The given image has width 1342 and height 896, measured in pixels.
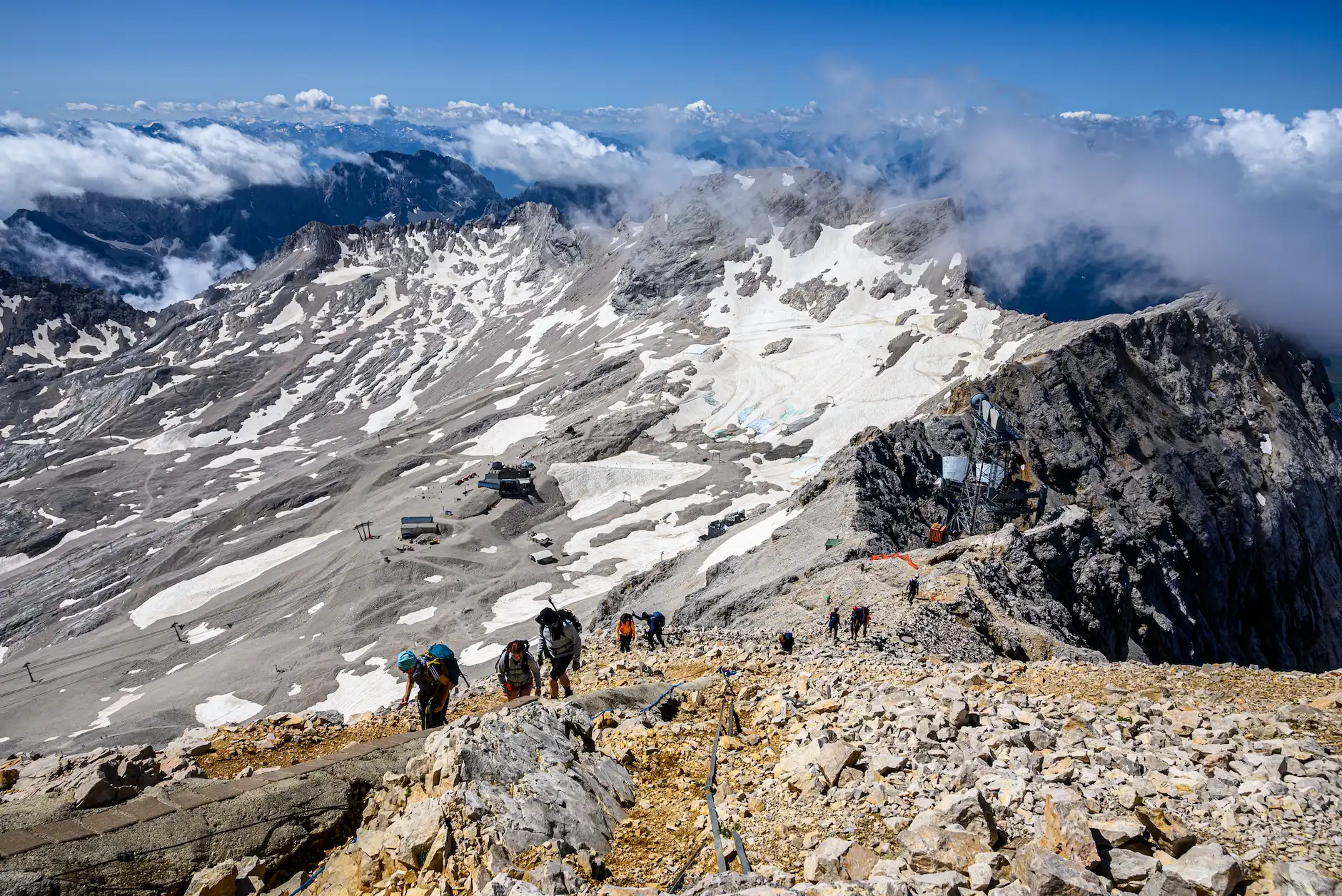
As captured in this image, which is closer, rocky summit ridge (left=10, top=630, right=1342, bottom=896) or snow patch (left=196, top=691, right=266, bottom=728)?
rocky summit ridge (left=10, top=630, right=1342, bottom=896)

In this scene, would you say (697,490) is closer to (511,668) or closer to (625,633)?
(625,633)

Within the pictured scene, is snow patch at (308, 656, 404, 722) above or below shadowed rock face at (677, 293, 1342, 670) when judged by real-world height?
below

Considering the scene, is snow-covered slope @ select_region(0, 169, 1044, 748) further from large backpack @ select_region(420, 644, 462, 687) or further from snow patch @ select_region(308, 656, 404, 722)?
large backpack @ select_region(420, 644, 462, 687)

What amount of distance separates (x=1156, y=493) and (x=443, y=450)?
98590 mm

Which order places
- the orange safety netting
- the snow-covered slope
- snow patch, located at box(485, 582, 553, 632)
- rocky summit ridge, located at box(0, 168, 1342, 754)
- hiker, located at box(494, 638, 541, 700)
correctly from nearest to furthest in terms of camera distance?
1. hiker, located at box(494, 638, 541, 700)
2. the orange safety netting
3. rocky summit ridge, located at box(0, 168, 1342, 754)
4. snow patch, located at box(485, 582, 553, 632)
5. the snow-covered slope

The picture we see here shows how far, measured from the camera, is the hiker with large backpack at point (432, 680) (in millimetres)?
14664

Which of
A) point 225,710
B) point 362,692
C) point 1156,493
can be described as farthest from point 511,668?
point 1156,493

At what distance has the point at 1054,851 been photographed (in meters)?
7.23

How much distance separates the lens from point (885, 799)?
9.12 m

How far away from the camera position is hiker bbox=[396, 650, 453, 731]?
1465 centimetres

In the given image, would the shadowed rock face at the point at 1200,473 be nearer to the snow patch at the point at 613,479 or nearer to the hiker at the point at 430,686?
the hiker at the point at 430,686

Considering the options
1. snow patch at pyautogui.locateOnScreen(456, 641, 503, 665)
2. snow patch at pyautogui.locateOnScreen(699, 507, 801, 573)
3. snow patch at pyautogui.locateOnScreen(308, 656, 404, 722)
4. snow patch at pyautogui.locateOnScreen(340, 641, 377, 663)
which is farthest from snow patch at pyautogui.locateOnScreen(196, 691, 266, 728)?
snow patch at pyautogui.locateOnScreen(699, 507, 801, 573)

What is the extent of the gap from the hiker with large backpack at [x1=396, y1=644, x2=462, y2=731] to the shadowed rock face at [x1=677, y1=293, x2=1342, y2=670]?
72.1 ft

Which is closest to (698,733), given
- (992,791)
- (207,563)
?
(992,791)
